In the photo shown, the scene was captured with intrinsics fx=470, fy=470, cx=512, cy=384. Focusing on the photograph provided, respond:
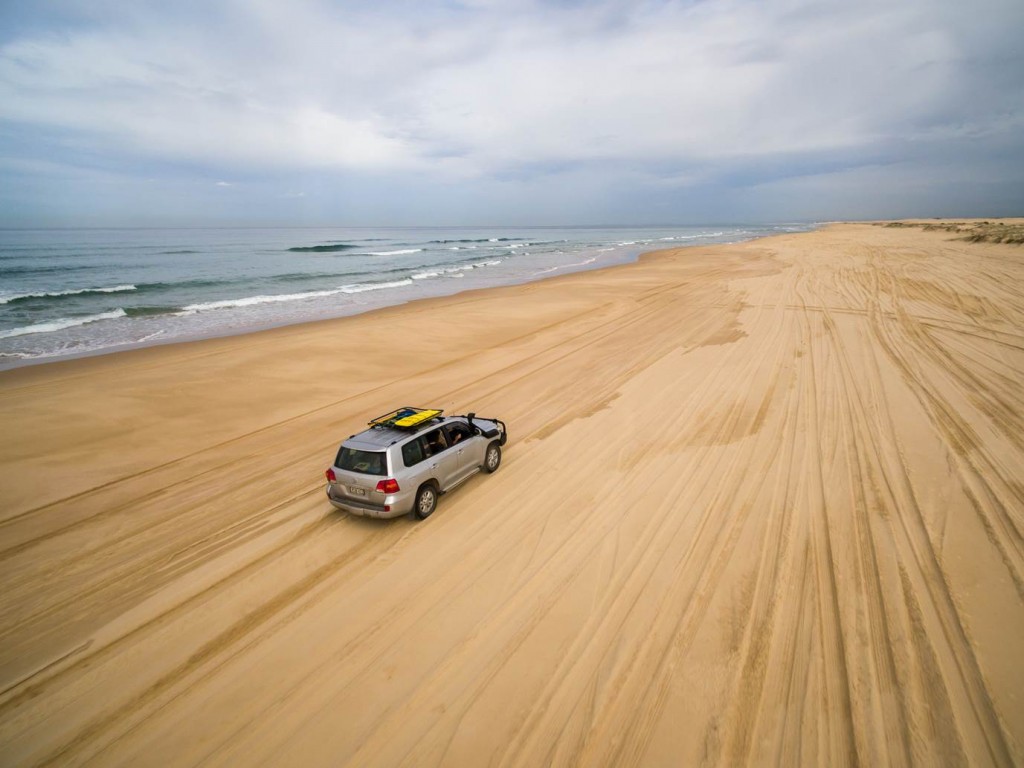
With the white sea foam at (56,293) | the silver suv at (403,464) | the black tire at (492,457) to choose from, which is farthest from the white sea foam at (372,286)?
the silver suv at (403,464)

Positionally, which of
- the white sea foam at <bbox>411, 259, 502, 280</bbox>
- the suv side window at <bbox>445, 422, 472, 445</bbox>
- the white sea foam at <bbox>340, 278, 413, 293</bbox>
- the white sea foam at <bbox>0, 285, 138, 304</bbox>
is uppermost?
the suv side window at <bbox>445, 422, 472, 445</bbox>

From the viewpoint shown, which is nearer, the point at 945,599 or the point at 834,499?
the point at 945,599

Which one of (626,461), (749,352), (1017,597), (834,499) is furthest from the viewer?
(749,352)

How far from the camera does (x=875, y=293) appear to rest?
25109 mm

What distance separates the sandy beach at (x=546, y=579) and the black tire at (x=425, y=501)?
11.8 inches

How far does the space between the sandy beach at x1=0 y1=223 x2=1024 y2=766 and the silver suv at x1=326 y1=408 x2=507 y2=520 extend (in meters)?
0.47

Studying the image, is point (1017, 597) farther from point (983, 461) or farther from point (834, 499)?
point (983, 461)

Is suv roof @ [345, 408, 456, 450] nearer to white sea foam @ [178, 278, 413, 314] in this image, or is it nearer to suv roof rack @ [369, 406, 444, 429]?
suv roof rack @ [369, 406, 444, 429]

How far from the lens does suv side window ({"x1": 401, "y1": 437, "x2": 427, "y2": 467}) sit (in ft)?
25.2

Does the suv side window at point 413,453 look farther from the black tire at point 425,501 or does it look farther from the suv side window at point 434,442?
the black tire at point 425,501

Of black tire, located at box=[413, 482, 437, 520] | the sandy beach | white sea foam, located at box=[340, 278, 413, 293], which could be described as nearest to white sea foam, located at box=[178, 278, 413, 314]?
white sea foam, located at box=[340, 278, 413, 293]

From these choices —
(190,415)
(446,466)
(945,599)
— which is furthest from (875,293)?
(190,415)

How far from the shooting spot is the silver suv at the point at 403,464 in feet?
24.4

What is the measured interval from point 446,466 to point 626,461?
3673 millimetres
